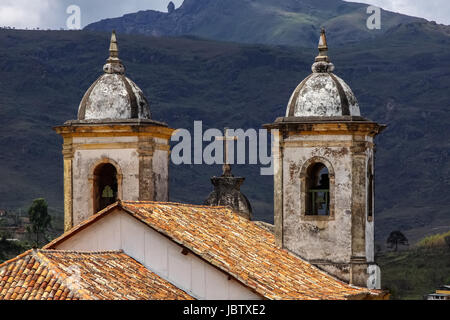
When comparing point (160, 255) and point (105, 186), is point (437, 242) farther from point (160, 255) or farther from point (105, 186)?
point (160, 255)

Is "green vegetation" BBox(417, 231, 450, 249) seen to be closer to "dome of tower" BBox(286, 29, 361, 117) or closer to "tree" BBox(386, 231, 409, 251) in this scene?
"tree" BBox(386, 231, 409, 251)

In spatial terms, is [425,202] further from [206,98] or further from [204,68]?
[204,68]

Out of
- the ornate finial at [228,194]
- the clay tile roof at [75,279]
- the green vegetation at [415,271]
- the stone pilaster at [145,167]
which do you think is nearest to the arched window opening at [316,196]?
the stone pilaster at [145,167]

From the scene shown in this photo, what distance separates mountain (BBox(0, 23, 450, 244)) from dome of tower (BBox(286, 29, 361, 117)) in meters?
68.2

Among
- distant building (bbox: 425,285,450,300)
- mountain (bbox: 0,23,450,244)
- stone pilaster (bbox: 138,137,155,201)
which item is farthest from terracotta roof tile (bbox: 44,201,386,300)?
mountain (bbox: 0,23,450,244)

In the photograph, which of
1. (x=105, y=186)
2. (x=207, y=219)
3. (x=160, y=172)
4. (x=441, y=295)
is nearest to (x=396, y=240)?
(x=441, y=295)

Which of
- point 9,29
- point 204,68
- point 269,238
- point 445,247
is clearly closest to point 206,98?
point 204,68

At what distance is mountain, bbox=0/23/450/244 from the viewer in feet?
343

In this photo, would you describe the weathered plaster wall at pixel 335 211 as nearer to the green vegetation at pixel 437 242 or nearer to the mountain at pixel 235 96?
the green vegetation at pixel 437 242

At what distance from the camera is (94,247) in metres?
18.5

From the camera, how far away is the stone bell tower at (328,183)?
2162 cm

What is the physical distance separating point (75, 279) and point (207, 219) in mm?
5249

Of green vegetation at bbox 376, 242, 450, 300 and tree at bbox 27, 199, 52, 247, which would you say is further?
tree at bbox 27, 199, 52, 247

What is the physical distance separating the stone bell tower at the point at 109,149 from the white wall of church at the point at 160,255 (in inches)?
188
